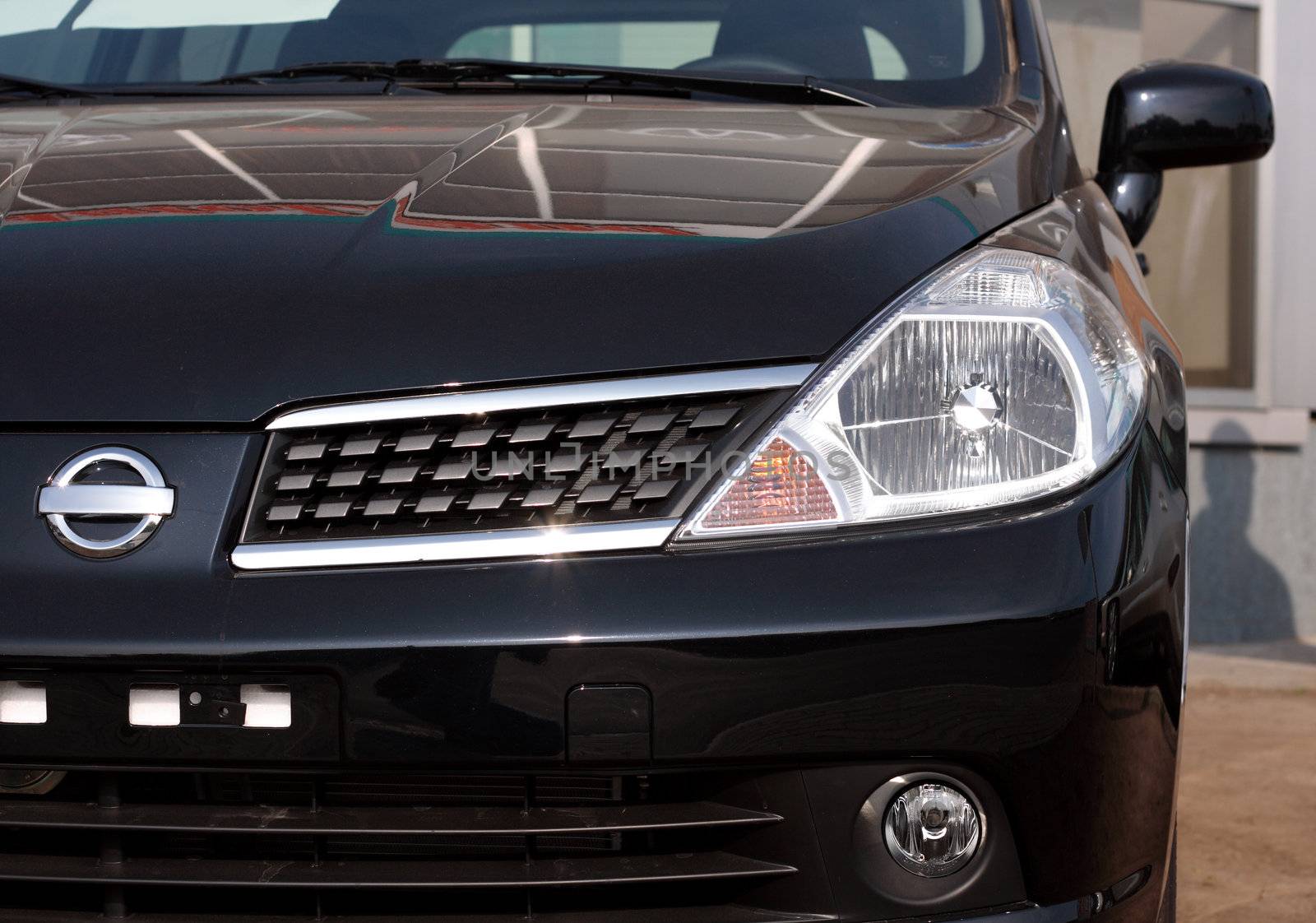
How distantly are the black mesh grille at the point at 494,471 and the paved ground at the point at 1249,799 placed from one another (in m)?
1.79

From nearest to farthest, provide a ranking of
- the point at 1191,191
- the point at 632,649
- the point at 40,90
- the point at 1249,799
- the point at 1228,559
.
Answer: the point at 632,649, the point at 40,90, the point at 1249,799, the point at 1228,559, the point at 1191,191

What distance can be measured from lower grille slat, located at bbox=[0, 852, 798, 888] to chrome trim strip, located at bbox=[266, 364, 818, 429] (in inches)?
14.9

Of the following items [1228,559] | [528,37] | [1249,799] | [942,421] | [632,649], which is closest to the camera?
[632,649]

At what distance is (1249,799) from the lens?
348cm

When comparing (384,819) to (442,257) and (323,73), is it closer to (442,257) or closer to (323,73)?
(442,257)

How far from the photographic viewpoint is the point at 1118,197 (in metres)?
2.51

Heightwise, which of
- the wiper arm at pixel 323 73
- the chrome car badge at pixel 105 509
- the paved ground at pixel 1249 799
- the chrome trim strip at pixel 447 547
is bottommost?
the paved ground at pixel 1249 799

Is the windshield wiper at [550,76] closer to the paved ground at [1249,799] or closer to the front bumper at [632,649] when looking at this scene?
the front bumper at [632,649]

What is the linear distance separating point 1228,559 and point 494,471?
5870 millimetres

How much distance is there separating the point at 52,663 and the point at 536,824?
42 centimetres

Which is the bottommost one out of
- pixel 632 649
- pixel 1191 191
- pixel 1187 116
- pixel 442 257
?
pixel 632 649

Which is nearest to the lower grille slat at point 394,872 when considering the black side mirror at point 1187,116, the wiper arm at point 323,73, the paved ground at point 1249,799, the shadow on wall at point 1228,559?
the wiper arm at point 323,73

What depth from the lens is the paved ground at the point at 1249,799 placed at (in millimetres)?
2754

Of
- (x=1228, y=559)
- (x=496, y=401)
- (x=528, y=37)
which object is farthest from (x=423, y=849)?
(x=1228, y=559)
